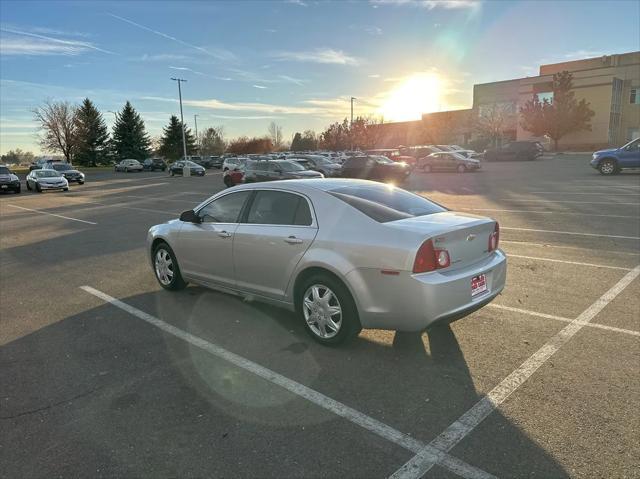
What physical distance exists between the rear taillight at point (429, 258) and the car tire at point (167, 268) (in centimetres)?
339

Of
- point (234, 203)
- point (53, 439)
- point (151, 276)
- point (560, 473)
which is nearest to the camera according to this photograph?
point (560, 473)

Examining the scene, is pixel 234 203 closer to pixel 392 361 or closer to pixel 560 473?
pixel 392 361

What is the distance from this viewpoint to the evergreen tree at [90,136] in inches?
2763

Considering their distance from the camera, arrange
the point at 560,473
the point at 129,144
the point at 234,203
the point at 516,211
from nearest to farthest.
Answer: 1. the point at 560,473
2. the point at 234,203
3. the point at 516,211
4. the point at 129,144

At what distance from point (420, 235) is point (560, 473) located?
1.85 m

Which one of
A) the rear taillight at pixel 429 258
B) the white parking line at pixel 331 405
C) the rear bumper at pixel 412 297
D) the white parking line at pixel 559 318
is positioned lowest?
the white parking line at pixel 331 405

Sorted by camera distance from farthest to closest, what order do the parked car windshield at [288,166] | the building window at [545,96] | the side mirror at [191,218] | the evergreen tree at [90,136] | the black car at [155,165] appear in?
the evergreen tree at [90,136], the black car at [155,165], the building window at [545,96], the parked car windshield at [288,166], the side mirror at [191,218]

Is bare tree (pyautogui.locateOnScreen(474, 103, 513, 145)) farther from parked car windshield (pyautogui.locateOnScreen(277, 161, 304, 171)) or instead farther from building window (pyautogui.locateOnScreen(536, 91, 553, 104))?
parked car windshield (pyautogui.locateOnScreen(277, 161, 304, 171))

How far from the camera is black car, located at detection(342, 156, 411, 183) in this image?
24734 mm

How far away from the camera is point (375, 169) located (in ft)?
82.7

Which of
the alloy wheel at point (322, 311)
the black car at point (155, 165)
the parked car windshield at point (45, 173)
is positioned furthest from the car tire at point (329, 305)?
the black car at point (155, 165)

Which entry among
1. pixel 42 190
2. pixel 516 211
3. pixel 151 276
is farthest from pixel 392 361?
pixel 42 190

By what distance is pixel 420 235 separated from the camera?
374cm

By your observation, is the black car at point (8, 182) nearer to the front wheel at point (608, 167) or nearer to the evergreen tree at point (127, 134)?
the front wheel at point (608, 167)
